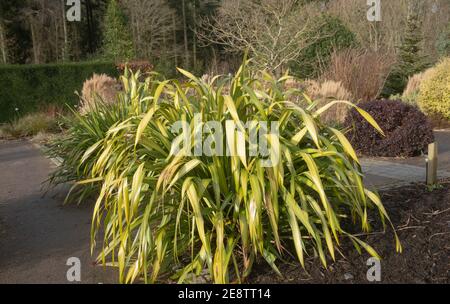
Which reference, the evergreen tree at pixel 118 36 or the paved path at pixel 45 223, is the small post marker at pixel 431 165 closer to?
the paved path at pixel 45 223

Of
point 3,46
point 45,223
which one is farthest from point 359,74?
point 3,46

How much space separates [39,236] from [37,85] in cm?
1245

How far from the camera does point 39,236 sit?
137 inches

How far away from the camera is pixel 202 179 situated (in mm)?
2660

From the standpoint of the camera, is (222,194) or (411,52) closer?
(222,194)

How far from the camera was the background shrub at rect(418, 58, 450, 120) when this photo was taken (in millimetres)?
9688

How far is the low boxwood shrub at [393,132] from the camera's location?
20.8ft

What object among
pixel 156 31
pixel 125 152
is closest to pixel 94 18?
pixel 156 31

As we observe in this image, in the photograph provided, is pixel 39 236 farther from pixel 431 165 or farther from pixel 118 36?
pixel 118 36

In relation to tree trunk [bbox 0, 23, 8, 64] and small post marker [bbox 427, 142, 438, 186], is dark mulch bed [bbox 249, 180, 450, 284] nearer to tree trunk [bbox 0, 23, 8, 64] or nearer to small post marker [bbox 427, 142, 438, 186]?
small post marker [bbox 427, 142, 438, 186]

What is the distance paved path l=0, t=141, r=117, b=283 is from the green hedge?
9.43 metres

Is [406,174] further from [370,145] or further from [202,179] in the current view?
[202,179]

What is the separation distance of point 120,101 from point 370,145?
3843 mm
